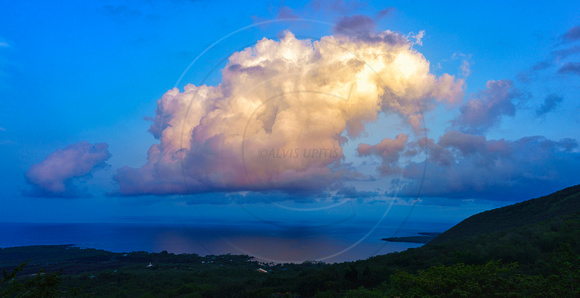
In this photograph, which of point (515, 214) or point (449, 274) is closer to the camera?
point (449, 274)

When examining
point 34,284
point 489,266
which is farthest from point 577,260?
point 34,284

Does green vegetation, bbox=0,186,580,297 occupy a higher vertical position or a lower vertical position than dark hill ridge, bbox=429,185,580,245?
lower

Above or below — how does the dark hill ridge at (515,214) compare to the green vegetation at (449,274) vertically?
above

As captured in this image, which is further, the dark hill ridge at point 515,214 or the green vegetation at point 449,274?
the dark hill ridge at point 515,214

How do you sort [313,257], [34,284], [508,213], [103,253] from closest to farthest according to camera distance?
[34,284] < [508,213] < [313,257] < [103,253]

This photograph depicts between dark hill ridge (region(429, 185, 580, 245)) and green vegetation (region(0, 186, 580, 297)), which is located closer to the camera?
green vegetation (region(0, 186, 580, 297))

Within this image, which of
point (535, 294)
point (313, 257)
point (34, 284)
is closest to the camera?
point (535, 294)

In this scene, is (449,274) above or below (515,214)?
below

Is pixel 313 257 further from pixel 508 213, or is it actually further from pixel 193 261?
pixel 508 213
